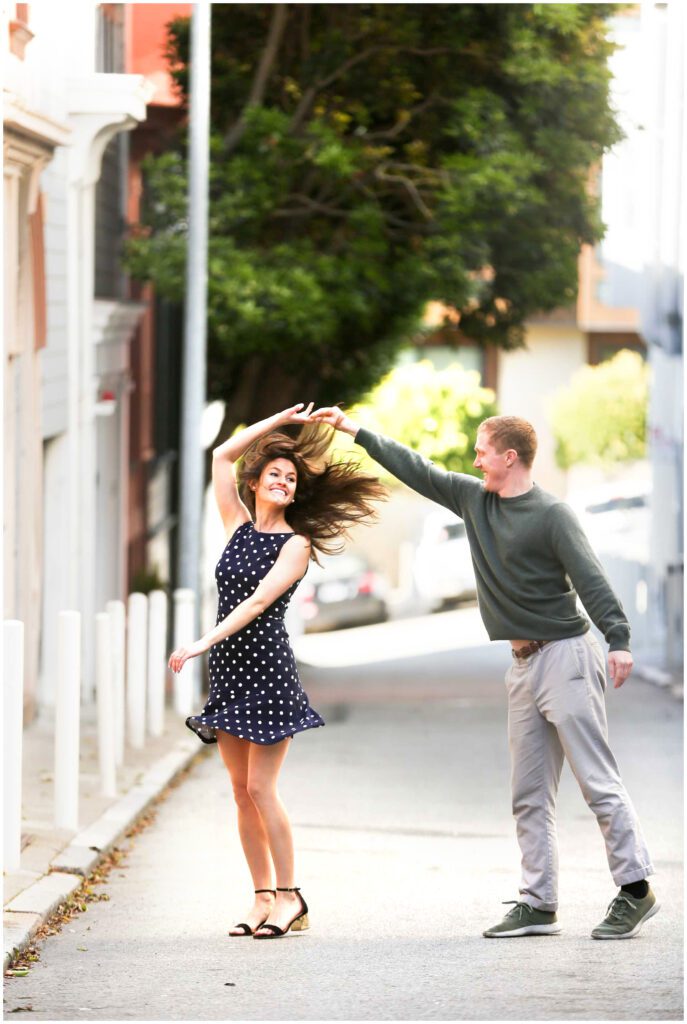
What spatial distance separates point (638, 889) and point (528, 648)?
972mm

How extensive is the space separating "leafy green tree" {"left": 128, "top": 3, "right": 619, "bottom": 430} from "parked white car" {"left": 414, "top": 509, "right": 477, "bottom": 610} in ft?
70.5

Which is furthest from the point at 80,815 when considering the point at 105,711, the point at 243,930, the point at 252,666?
the point at 252,666

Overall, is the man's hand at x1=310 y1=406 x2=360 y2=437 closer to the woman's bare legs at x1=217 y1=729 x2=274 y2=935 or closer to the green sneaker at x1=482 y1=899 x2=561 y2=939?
the woman's bare legs at x1=217 y1=729 x2=274 y2=935

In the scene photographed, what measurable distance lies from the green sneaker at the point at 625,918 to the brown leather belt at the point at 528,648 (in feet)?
3.13

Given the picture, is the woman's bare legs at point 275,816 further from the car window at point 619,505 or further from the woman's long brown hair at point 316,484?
the car window at point 619,505

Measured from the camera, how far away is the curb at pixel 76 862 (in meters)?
6.73

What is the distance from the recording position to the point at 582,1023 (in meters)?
5.27

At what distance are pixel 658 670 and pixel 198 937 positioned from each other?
42.4 ft

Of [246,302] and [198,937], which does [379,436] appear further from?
[246,302]

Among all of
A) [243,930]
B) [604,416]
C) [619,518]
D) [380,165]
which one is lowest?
[619,518]

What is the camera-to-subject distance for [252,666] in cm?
662

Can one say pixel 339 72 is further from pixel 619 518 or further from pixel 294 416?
pixel 619 518

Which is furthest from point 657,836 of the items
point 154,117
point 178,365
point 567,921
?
point 178,365

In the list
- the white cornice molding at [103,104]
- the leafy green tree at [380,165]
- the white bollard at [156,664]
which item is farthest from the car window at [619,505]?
the white bollard at [156,664]
